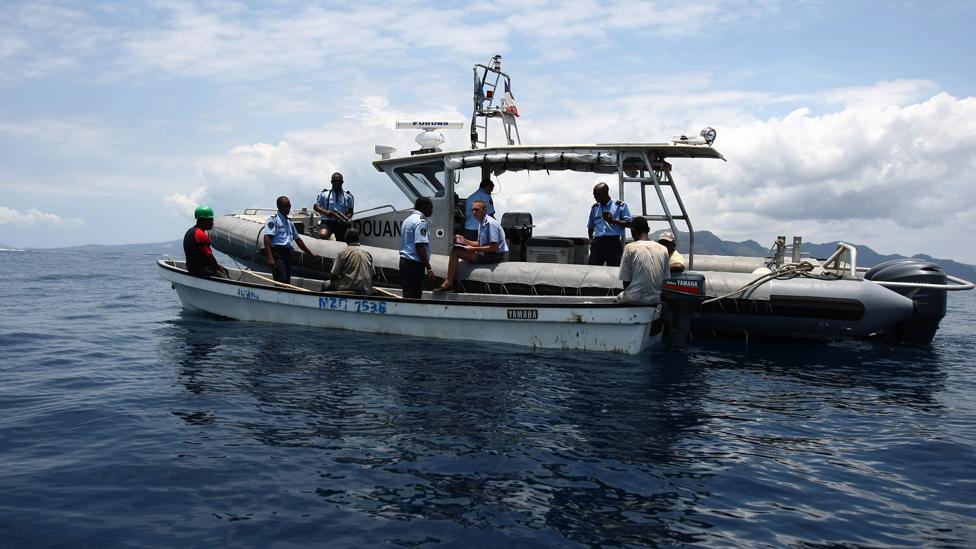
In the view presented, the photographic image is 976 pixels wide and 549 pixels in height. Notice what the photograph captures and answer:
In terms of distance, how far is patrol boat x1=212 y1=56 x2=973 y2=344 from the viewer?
9695mm

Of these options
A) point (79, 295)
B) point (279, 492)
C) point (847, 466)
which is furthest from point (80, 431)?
point (79, 295)

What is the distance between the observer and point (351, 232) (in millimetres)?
9773

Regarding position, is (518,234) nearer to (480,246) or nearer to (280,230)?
(480,246)

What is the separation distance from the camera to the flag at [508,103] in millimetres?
11734

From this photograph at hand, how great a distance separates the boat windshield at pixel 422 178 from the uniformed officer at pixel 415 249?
1.91m

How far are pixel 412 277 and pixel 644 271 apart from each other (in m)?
3.29

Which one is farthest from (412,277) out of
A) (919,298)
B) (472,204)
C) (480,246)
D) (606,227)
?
(919,298)

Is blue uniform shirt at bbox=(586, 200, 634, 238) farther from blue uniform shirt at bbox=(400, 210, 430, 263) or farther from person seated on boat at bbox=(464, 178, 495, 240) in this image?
blue uniform shirt at bbox=(400, 210, 430, 263)

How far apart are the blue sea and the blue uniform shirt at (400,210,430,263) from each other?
1.41m

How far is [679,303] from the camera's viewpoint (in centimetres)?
915

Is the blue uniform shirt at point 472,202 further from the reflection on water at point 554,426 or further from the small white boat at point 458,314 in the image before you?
the reflection on water at point 554,426

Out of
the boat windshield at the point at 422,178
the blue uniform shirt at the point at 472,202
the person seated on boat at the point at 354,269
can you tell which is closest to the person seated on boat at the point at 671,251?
the blue uniform shirt at the point at 472,202

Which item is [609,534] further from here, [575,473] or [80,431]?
[80,431]

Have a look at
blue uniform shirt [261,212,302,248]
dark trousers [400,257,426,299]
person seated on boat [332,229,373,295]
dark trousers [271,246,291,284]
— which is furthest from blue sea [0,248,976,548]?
blue uniform shirt [261,212,302,248]
